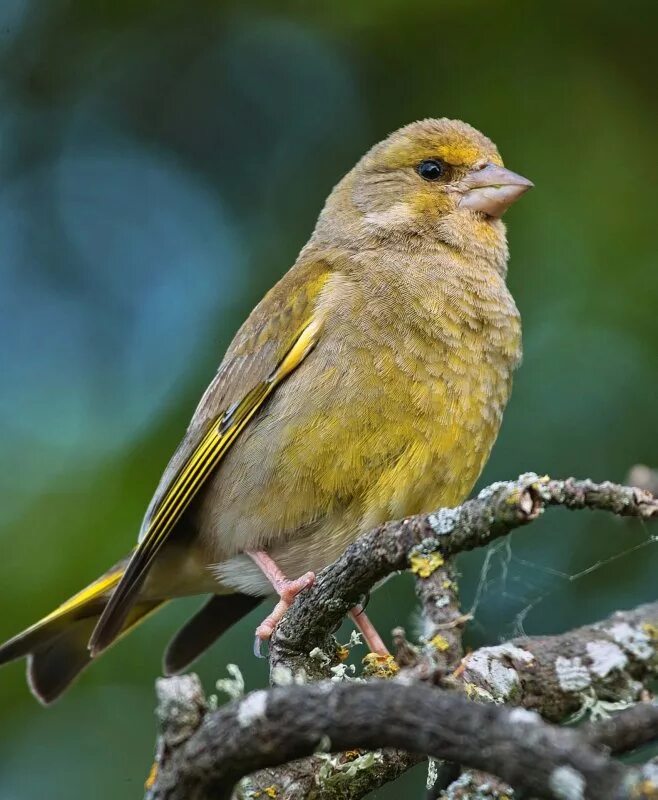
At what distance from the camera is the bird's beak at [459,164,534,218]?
4.06 metres

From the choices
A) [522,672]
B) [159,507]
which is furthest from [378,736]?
[159,507]

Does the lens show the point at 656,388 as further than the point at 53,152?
No

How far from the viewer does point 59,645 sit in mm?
3975

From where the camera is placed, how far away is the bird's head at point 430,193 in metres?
4.05

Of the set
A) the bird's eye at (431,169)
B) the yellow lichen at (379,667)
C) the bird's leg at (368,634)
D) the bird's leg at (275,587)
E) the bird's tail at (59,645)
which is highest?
the bird's eye at (431,169)

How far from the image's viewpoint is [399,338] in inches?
140

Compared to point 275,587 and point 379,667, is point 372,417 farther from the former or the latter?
point 379,667

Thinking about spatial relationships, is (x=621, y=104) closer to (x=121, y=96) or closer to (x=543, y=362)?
(x=543, y=362)

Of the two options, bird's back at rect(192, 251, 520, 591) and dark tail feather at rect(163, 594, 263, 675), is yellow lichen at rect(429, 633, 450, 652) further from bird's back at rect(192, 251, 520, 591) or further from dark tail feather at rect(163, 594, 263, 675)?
dark tail feather at rect(163, 594, 263, 675)

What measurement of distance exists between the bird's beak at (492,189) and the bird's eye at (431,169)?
12 centimetres

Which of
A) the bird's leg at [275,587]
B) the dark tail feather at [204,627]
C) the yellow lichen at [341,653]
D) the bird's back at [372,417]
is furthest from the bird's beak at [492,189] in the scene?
the yellow lichen at [341,653]

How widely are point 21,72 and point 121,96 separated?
0.48m

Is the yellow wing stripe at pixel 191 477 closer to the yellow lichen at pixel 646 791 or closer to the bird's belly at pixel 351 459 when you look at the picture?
the bird's belly at pixel 351 459

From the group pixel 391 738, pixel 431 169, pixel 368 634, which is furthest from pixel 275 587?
pixel 391 738
